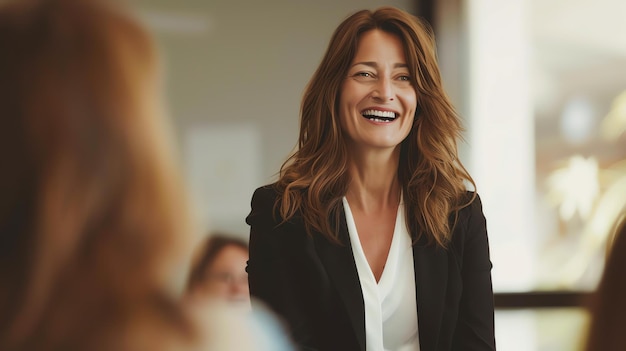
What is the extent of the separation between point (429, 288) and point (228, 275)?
99 cm

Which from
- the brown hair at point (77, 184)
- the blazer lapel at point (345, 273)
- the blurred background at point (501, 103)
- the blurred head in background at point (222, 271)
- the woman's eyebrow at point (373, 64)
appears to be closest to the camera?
the brown hair at point (77, 184)

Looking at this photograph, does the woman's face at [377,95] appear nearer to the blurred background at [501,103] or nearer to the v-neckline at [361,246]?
the v-neckline at [361,246]

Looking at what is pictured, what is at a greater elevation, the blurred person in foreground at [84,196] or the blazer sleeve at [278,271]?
the blurred person in foreground at [84,196]

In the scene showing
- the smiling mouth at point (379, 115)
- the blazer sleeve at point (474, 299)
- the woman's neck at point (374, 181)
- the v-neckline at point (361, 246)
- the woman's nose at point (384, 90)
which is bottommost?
the blazer sleeve at point (474, 299)

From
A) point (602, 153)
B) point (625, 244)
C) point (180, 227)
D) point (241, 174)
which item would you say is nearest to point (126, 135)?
point (180, 227)

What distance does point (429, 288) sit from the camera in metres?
1.53

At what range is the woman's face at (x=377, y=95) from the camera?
1.57 m

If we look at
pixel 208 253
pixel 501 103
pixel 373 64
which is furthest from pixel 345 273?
pixel 501 103

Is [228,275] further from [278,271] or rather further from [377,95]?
[377,95]

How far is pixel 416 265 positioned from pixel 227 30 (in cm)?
232

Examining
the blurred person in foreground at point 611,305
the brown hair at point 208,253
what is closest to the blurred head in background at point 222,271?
the brown hair at point 208,253

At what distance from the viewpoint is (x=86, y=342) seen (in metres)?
0.70

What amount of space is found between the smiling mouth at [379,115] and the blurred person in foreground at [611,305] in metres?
0.76

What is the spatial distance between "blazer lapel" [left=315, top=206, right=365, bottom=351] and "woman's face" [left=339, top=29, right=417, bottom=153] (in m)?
0.17
